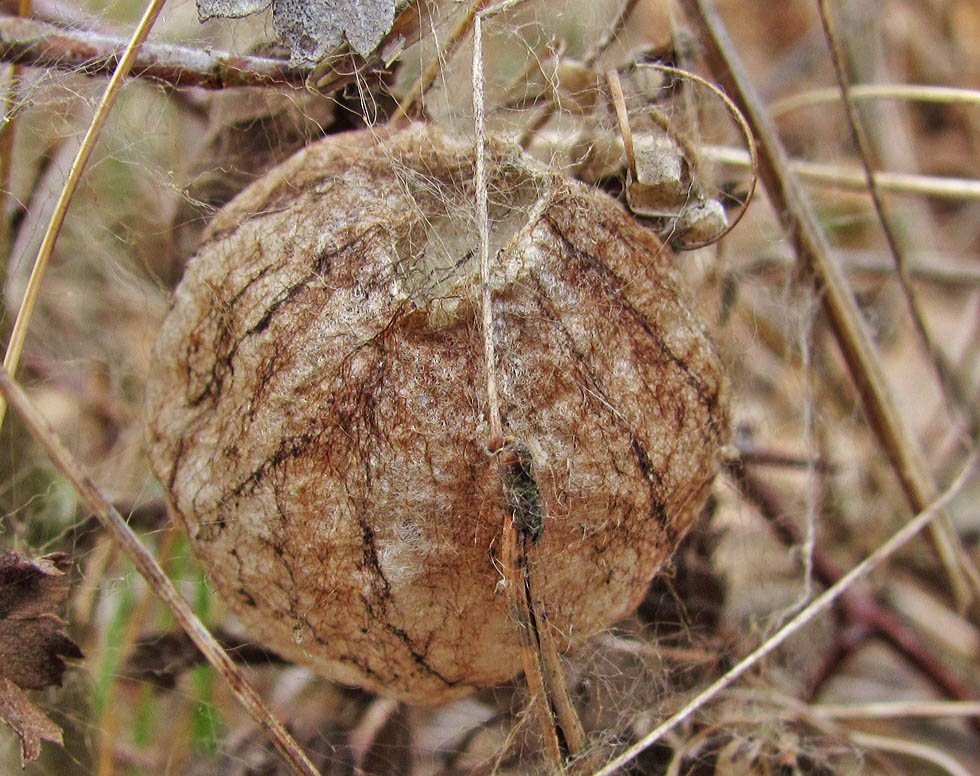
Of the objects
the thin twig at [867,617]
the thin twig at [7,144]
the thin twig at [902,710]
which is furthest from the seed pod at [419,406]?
the thin twig at [902,710]

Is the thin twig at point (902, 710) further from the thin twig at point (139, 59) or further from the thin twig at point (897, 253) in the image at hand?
the thin twig at point (139, 59)

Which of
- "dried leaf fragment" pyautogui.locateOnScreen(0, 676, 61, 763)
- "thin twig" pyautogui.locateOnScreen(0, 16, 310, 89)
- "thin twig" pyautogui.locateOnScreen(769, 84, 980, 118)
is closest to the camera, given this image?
"dried leaf fragment" pyautogui.locateOnScreen(0, 676, 61, 763)

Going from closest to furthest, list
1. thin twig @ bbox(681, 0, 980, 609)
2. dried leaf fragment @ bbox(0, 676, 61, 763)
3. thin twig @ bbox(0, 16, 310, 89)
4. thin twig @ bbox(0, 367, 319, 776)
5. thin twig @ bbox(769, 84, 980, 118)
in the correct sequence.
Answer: thin twig @ bbox(0, 367, 319, 776), dried leaf fragment @ bbox(0, 676, 61, 763), thin twig @ bbox(0, 16, 310, 89), thin twig @ bbox(681, 0, 980, 609), thin twig @ bbox(769, 84, 980, 118)

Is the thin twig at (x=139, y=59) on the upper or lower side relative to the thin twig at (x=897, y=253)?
upper

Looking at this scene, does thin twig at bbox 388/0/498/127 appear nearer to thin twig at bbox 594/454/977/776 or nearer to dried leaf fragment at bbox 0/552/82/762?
dried leaf fragment at bbox 0/552/82/762

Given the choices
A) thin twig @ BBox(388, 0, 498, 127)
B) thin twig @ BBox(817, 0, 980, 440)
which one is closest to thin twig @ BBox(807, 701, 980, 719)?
thin twig @ BBox(817, 0, 980, 440)

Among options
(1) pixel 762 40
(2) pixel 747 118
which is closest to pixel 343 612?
(2) pixel 747 118

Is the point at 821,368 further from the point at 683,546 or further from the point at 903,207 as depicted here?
the point at 903,207
